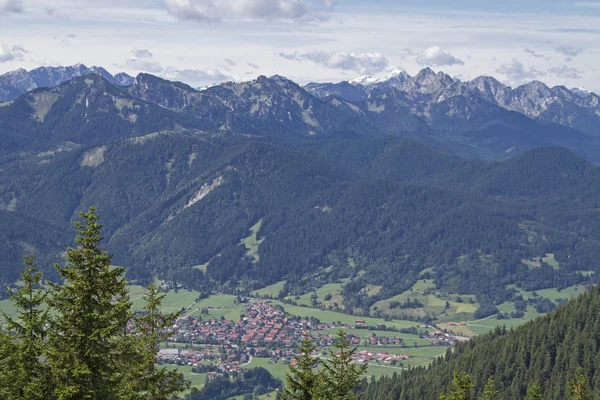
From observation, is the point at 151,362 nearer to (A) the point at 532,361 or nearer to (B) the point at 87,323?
(B) the point at 87,323

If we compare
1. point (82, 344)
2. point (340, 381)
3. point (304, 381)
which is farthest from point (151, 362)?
point (340, 381)

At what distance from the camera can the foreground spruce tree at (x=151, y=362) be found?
1471 inches

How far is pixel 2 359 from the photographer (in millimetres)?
38938

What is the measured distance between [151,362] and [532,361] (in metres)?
99.7

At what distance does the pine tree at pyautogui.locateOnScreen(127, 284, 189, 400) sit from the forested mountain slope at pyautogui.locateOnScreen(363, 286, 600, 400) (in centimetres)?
8259

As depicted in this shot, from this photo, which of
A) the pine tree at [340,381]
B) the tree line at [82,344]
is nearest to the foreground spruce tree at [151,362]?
the tree line at [82,344]

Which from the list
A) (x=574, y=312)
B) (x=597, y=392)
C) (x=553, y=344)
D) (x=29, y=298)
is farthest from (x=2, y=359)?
(x=574, y=312)

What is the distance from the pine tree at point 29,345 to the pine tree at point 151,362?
442cm

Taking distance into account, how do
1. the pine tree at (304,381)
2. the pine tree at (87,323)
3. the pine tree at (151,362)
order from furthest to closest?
the pine tree at (304,381)
the pine tree at (151,362)
the pine tree at (87,323)

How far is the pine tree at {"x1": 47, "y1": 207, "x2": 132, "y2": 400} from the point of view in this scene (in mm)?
33625

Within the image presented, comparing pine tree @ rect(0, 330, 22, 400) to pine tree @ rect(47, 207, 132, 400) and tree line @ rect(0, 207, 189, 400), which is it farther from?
pine tree @ rect(47, 207, 132, 400)

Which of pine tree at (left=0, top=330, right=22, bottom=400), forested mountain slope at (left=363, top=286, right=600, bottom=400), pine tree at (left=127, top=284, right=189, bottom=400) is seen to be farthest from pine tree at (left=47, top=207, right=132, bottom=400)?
forested mountain slope at (left=363, top=286, right=600, bottom=400)

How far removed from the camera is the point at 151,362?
124 ft

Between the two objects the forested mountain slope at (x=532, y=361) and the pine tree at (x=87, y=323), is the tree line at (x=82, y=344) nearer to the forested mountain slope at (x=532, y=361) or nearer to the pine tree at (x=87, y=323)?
the pine tree at (x=87, y=323)
